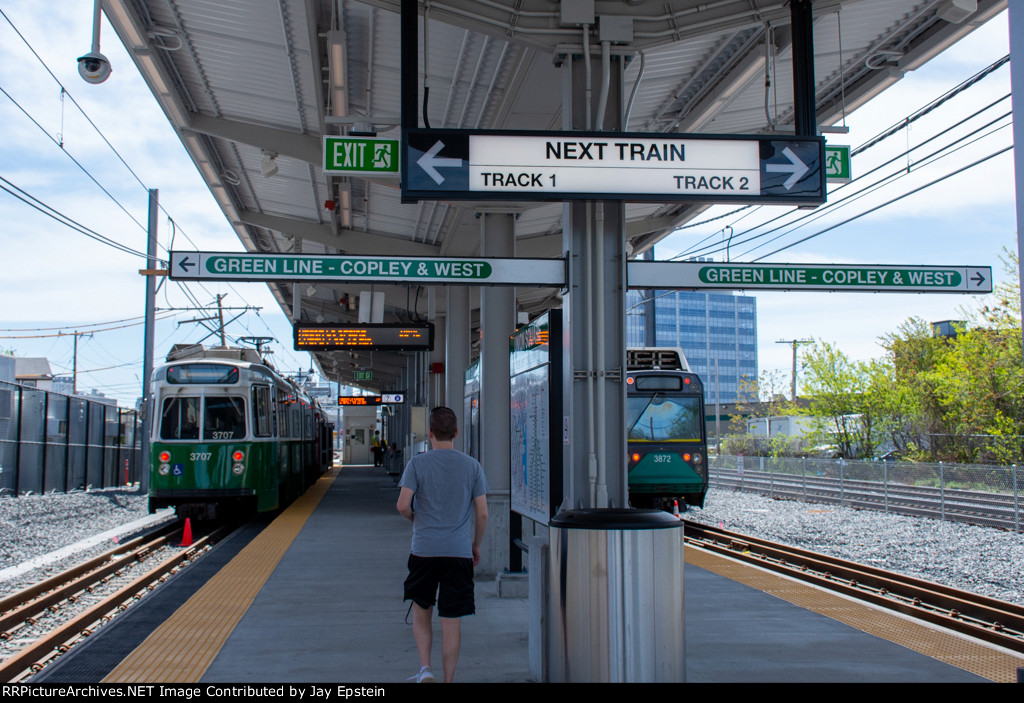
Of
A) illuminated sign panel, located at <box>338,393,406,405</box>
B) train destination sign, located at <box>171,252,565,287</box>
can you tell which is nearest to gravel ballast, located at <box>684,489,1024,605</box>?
train destination sign, located at <box>171,252,565,287</box>

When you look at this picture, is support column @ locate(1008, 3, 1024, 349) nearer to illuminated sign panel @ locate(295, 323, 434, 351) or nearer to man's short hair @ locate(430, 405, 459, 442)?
man's short hair @ locate(430, 405, 459, 442)

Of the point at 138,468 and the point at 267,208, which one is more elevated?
the point at 267,208

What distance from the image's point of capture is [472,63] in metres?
9.09

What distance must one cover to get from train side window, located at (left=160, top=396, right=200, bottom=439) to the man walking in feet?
37.7

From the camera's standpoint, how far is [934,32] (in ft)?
26.5

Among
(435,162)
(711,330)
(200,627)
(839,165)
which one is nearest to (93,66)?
(435,162)

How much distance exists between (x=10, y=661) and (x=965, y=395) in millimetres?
25286

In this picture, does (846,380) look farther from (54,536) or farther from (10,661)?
(10,661)

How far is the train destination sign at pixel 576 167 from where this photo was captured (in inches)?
228

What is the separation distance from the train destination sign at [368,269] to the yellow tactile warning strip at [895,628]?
3.74 meters

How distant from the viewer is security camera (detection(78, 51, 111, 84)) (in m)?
7.19

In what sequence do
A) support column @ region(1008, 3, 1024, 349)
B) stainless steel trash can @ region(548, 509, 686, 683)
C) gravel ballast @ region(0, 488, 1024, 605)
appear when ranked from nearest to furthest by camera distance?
support column @ region(1008, 3, 1024, 349)
stainless steel trash can @ region(548, 509, 686, 683)
gravel ballast @ region(0, 488, 1024, 605)

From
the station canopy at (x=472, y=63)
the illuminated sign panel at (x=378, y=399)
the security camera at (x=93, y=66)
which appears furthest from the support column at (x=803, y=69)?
the illuminated sign panel at (x=378, y=399)

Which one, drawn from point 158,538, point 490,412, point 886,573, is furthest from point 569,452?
point 158,538
